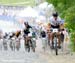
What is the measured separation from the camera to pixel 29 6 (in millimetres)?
23594

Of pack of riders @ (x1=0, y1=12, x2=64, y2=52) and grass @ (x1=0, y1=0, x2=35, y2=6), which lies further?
grass @ (x1=0, y1=0, x2=35, y2=6)

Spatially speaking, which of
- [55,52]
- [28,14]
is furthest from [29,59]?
[28,14]

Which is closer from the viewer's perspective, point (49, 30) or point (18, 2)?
point (49, 30)

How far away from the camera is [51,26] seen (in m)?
17.6

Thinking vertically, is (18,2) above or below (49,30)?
above

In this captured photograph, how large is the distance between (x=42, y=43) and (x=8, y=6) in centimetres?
504

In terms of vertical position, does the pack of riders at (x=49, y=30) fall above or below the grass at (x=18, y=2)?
below

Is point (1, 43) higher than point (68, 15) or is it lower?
lower

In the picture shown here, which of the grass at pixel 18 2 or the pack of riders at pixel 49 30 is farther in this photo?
the grass at pixel 18 2

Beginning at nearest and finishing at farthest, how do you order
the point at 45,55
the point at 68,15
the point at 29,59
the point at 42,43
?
the point at 68,15
the point at 29,59
the point at 45,55
the point at 42,43

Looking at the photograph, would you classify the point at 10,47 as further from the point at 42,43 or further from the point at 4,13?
the point at 4,13

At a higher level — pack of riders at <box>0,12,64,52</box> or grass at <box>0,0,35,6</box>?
grass at <box>0,0,35,6</box>

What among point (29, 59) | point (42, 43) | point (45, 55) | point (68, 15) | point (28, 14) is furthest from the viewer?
point (28, 14)

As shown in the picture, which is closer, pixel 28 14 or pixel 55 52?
pixel 55 52
